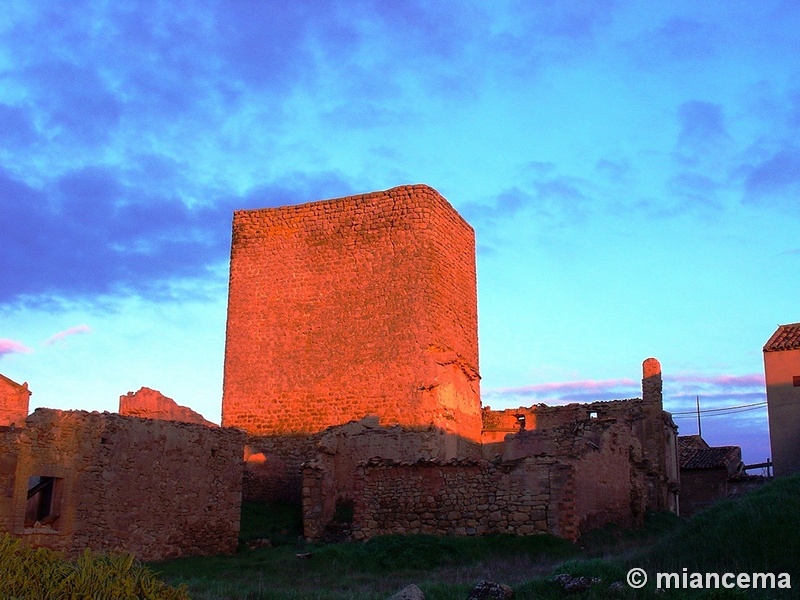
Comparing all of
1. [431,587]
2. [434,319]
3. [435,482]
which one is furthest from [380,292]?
[431,587]

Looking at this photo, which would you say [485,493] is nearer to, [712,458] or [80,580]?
[80,580]

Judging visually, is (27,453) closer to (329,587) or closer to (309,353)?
(329,587)

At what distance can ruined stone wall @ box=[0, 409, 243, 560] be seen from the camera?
11438 millimetres

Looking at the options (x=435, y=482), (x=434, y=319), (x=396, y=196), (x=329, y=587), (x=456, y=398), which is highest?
(x=396, y=196)

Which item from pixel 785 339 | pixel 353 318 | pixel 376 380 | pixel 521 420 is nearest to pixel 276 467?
pixel 376 380

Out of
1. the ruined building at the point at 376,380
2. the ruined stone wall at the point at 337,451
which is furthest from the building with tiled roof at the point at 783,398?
the ruined stone wall at the point at 337,451

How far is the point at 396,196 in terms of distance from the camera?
1869 centimetres

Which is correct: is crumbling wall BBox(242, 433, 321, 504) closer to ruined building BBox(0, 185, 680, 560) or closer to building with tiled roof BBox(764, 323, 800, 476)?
ruined building BBox(0, 185, 680, 560)

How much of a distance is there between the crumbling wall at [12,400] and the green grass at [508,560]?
1194 cm

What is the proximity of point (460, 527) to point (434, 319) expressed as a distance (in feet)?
16.8

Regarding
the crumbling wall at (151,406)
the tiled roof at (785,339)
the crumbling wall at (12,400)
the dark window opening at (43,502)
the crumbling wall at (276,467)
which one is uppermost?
the tiled roof at (785,339)

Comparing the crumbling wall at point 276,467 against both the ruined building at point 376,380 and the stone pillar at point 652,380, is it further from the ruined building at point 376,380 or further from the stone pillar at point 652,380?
the stone pillar at point 652,380

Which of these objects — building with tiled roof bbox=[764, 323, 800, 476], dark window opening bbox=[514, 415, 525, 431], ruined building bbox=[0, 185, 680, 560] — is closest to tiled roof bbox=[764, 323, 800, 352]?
building with tiled roof bbox=[764, 323, 800, 476]

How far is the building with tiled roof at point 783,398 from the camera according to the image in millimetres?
25031
